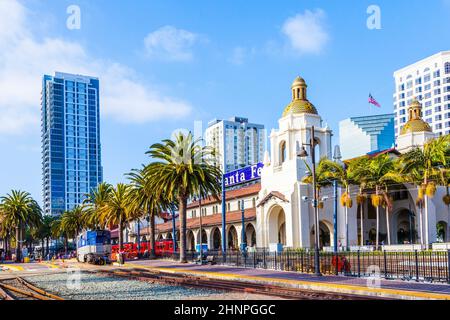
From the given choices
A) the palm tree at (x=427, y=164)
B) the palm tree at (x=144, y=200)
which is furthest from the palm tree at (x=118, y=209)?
the palm tree at (x=427, y=164)

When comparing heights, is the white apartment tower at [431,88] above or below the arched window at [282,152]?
above

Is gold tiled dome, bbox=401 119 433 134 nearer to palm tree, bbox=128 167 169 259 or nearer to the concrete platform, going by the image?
palm tree, bbox=128 167 169 259

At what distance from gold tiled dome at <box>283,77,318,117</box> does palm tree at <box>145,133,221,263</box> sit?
1591 centimetres

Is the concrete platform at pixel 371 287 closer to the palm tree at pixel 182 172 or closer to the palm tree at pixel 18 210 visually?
the palm tree at pixel 182 172

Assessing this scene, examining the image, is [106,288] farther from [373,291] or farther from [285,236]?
[285,236]

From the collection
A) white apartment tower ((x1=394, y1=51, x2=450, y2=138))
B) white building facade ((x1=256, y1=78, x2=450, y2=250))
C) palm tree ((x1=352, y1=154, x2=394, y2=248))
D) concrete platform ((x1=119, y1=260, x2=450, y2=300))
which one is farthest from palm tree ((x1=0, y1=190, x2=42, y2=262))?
white apartment tower ((x1=394, y1=51, x2=450, y2=138))

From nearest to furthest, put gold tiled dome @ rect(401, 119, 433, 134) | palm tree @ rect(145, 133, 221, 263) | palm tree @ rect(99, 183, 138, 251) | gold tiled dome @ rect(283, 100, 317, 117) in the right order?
palm tree @ rect(145, 133, 221, 263) < gold tiled dome @ rect(283, 100, 317, 117) < palm tree @ rect(99, 183, 138, 251) < gold tiled dome @ rect(401, 119, 433, 134)

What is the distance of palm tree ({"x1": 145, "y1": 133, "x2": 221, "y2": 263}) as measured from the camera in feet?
159

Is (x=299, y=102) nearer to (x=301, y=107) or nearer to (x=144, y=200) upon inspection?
(x=301, y=107)

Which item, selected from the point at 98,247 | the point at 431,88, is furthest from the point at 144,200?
the point at 431,88

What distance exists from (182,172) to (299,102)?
2089 cm

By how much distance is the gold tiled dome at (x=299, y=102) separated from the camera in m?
62.8

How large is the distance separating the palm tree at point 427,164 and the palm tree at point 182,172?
19679mm

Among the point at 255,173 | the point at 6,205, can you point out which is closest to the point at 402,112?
the point at 255,173
